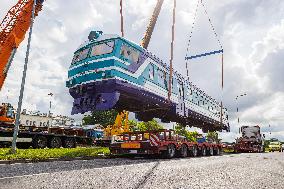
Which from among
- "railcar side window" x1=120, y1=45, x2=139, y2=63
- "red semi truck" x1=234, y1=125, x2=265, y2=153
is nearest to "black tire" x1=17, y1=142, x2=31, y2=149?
"railcar side window" x1=120, y1=45, x2=139, y2=63

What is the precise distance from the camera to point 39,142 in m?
19.2

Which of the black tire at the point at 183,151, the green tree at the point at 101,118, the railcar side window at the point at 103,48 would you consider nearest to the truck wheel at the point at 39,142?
the railcar side window at the point at 103,48

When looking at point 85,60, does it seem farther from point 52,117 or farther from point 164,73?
point 52,117

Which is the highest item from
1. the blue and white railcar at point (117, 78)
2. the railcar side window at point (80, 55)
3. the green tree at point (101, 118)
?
the green tree at point (101, 118)

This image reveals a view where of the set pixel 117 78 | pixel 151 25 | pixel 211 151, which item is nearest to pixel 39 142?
pixel 117 78

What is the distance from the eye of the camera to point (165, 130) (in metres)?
15.2

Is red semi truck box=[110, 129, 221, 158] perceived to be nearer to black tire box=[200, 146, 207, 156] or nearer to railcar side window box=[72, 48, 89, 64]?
black tire box=[200, 146, 207, 156]

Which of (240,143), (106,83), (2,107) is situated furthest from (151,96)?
(240,143)

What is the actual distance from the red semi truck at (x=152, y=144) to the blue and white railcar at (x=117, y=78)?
1.56 meters

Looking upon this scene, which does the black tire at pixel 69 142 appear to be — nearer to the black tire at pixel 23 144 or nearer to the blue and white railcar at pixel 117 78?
the black tire at pixel 23 144

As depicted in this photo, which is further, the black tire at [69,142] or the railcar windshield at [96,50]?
the black tire at [69,142]

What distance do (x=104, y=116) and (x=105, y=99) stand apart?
6227cm

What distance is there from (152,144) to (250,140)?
80.6 ft

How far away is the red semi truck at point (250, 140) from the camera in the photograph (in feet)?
107
